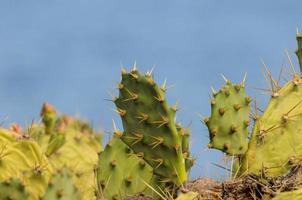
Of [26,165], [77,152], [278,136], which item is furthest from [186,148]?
[77,152]

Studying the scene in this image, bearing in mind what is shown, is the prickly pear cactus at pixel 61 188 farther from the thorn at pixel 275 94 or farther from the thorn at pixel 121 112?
the thorn at pixel 275 94

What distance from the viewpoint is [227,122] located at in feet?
13.9

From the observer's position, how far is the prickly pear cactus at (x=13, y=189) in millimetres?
3994

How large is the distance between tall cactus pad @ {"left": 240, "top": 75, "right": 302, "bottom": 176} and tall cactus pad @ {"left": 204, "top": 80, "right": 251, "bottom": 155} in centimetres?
7

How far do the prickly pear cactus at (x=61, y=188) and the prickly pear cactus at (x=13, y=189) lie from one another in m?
0.25

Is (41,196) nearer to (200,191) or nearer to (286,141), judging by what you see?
(200,191)

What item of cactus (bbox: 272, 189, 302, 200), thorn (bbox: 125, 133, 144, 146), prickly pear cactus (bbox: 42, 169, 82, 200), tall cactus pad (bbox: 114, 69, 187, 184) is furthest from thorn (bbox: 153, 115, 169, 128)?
cactus (bbox: 272, 189, 302, 200)

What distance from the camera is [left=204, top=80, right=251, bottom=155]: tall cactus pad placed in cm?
421

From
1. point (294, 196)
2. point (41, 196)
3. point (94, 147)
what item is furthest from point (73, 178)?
point (94, 147)

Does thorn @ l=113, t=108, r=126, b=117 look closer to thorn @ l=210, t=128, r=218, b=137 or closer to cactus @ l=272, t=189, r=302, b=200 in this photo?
thorn @ l=210, t=128, r=218, b=137

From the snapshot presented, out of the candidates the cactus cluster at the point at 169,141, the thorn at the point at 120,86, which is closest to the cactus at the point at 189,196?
the cactus cluster at the point at 169,141

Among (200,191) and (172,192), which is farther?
(172,192)

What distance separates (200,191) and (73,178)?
575mm

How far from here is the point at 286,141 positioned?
4.13 m
